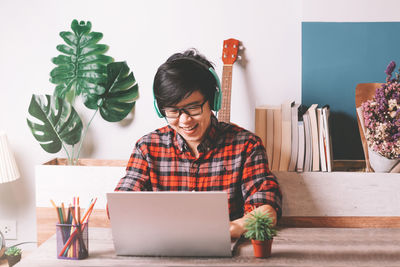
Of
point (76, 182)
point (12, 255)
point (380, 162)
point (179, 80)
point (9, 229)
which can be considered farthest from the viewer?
point (9, 229)

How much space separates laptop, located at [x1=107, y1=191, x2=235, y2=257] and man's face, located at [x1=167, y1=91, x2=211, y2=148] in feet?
1.57

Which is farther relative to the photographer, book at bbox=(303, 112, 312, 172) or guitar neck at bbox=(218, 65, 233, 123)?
guitar neck at bbox=(218, 65, 233, 123)

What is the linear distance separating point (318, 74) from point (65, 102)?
4.32ft

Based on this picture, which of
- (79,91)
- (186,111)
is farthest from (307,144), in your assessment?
(79,91)

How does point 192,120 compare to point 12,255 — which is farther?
point 12,255

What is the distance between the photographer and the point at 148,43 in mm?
2123

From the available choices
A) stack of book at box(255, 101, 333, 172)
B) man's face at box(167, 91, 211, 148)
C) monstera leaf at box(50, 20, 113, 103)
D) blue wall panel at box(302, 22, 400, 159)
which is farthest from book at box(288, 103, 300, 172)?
monstera leaf at box(50, 20, 113, 103)

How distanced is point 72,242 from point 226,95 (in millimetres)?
1100

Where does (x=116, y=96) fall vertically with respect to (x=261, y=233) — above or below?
above

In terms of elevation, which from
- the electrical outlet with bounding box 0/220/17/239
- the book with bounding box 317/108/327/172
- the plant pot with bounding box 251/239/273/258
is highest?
the book with bounding box 317/108/327/172

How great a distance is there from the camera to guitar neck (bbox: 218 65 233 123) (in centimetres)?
196

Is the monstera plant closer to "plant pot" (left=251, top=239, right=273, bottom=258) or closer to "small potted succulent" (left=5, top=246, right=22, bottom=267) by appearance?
"small potted succulent" (left=5, top=246, right=22, bottom=267)

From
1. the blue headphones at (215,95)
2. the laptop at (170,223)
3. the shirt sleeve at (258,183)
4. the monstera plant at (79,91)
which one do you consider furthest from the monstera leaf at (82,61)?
the laptop at (170,223)

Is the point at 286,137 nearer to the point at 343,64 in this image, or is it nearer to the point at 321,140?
the point at 321,140
